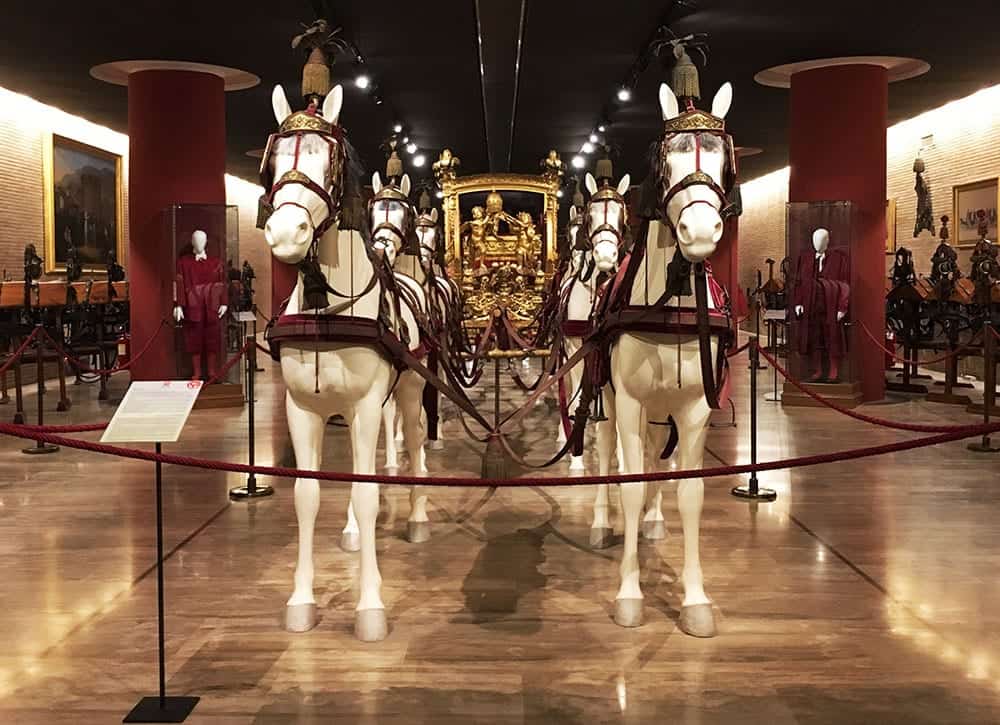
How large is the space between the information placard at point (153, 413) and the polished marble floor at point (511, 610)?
1057 mm

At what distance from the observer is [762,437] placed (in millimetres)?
9594

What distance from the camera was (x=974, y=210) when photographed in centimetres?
1530

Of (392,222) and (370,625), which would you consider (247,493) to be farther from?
(370,625)

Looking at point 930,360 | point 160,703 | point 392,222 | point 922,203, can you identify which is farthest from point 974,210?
point 160,703

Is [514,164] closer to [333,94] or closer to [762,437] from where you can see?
[762,437]

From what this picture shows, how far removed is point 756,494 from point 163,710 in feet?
15.3

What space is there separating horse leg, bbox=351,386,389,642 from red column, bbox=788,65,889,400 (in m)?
8.96

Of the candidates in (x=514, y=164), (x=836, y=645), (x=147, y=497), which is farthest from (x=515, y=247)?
(x=514, y=164)

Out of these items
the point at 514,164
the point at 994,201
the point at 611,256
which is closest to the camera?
the point at 611,256

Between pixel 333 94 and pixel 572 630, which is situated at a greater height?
pixel 333 94

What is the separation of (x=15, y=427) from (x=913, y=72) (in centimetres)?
1213

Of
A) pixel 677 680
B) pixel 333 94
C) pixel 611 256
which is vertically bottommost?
pixel 677 680

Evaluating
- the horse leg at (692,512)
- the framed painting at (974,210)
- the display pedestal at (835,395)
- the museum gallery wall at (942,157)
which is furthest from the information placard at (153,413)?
the museum gallery wall at (942,157)

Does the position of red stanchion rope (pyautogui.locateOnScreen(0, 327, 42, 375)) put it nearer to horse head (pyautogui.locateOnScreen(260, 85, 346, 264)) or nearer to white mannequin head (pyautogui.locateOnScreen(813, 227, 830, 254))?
horse head (pyautogui.locateOnScreen(260, 85, 346, 264))
